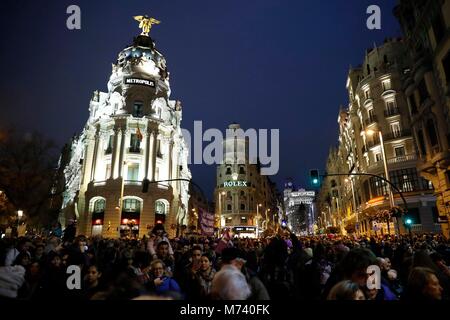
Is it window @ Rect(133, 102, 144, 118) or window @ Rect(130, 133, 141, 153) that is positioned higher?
window @ Rect(133, 102, 144, 118)

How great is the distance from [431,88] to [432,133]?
3373mm

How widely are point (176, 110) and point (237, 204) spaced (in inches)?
1653

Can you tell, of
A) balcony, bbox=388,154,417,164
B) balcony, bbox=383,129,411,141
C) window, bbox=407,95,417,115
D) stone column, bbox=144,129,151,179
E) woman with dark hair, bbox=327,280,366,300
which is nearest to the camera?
woman with dark hair, bbox=327,280,366,300

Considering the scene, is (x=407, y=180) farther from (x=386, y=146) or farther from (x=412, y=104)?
(x=412, y=104)

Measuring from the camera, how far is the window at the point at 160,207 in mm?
42891

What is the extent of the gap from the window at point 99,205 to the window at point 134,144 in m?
8.67

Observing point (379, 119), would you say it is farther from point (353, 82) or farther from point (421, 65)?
point (421, 65)

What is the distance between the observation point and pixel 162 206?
43.9 metres

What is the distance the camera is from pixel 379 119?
38375 millimetres

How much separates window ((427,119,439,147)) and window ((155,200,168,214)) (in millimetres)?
34496

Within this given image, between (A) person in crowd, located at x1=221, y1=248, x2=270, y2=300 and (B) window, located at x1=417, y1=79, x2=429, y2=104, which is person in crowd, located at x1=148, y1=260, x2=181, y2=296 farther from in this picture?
(B) window, located at x1=417, y1=79, x2=429, y2=104

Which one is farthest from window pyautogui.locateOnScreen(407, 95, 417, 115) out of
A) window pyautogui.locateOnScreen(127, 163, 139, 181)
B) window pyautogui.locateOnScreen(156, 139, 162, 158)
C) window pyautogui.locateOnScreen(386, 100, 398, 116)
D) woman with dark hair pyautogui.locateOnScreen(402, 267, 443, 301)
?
window pyautogui.locateOnScreen(127, 163, 139, 181)

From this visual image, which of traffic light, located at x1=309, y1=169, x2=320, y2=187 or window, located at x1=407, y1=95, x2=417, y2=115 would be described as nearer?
traffic light, located at x1=309, y1=169, x2=320, y2=187

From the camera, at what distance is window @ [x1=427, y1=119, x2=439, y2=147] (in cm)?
2114
